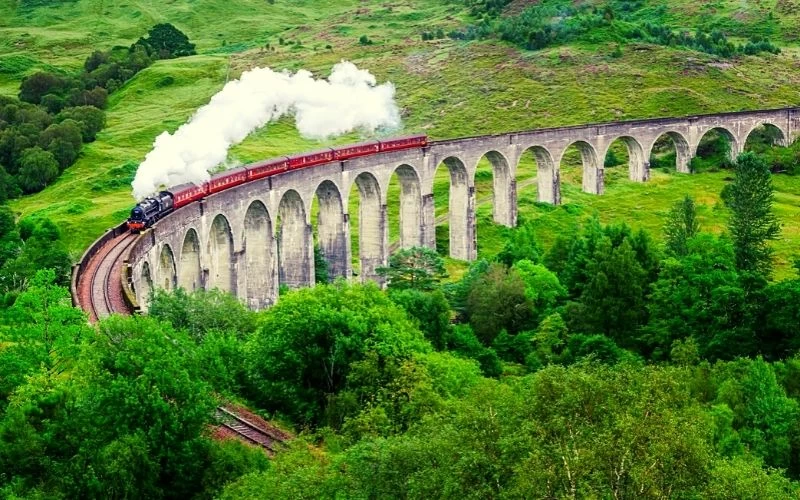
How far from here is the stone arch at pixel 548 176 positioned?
100250 mm

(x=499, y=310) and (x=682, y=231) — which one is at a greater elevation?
(x=682, y=231)

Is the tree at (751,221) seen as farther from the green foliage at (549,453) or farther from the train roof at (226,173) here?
the green foliage at (549,453)

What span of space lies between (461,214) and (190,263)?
34.5m

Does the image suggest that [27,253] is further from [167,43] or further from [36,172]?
[167,43]

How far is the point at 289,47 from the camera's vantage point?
161875 millimetres

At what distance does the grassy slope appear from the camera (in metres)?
99.3

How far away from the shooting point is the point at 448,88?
136 m

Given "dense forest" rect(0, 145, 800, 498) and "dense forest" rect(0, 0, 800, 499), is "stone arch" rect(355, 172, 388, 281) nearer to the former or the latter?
"dense forest" rect(0, 0, 800, 499)

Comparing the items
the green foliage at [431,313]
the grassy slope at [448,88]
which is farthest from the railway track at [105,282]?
the grassy slope at [448,88]

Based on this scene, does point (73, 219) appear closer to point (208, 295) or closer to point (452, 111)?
point (208, 295)

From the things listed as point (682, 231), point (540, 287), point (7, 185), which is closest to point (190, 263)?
point (540, 287)

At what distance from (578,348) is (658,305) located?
227 inches

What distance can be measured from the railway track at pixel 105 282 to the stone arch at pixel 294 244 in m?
18.7

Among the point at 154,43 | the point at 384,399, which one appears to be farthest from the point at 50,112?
the point at 384,399
